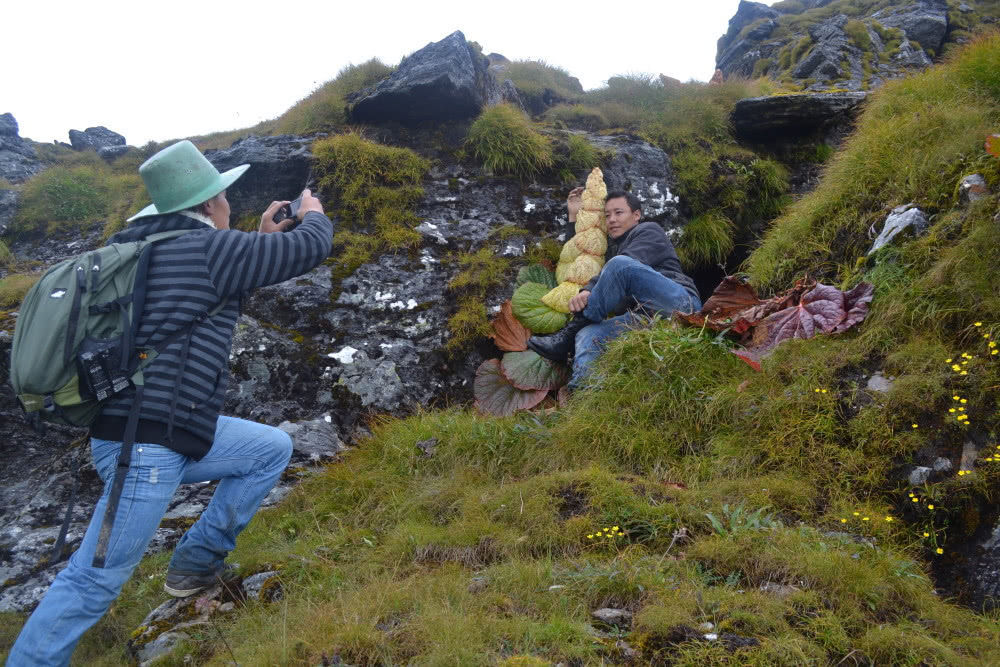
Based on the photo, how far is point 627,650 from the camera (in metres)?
2.65

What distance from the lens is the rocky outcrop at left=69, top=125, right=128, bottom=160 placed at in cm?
1406

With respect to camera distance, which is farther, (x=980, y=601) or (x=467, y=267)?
(x=467, y=267)

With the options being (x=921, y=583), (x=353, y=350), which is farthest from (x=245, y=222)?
(x=921, y=583)

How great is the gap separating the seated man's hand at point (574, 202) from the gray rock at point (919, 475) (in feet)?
15.7

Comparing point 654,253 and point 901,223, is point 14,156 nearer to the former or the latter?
point 654,253

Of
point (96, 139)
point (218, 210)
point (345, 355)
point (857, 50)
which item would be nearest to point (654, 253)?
point (345, 355)

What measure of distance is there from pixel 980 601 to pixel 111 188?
11940mm

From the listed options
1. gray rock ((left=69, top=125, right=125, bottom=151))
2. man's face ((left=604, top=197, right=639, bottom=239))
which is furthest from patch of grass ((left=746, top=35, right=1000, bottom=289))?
gray rock ((left=69, top=125, right=125, bottom=151))

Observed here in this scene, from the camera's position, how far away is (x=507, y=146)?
8.30m

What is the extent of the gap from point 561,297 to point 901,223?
304cm

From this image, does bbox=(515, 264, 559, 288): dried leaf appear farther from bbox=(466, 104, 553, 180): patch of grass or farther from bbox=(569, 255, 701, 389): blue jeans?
bbox=(466, 104, 553, 180): patch of grass

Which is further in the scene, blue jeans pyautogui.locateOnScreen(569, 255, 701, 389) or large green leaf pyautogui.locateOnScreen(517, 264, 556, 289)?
large green leaf pyautogui.locateOnScreen(517, 264, 556, 289)

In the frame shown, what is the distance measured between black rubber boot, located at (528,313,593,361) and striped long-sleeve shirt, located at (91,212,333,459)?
314 centimetres

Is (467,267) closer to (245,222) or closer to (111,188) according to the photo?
(245,222)
